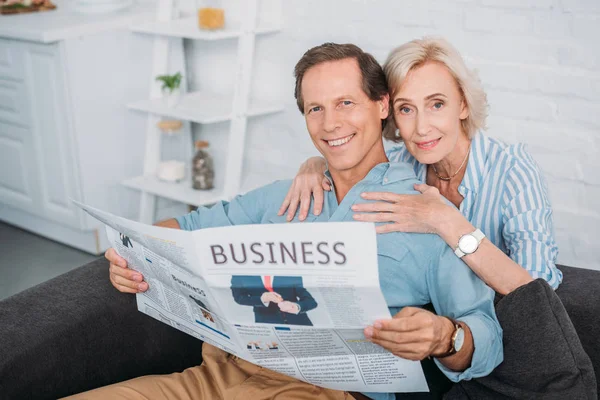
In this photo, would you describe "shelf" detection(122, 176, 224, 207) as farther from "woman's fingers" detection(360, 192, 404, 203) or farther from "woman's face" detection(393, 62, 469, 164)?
"woman's fingers" detection(360, 192, 404, 203)

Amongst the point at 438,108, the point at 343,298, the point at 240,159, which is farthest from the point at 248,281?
the point at 240,159

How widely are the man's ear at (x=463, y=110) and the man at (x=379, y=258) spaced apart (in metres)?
0.20

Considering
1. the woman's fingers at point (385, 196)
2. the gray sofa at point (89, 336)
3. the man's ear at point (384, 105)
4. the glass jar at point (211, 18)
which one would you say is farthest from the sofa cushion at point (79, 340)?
the glass jar at point (211, 18)

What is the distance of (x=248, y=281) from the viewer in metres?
1.29

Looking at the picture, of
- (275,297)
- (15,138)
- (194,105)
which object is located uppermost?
(275,297)

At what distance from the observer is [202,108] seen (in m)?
3.28

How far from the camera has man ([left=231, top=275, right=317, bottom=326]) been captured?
126cm

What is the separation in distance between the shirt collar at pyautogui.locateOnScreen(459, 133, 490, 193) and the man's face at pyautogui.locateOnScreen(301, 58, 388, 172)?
12.1 inches

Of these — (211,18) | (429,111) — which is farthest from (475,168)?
(211,18)

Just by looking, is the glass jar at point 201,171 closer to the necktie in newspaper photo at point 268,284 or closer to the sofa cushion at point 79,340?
the sofa cushion at point 79,340

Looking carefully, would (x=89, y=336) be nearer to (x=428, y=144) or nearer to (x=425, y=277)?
(x=425, y=277)

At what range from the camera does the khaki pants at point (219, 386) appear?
5.15 ft

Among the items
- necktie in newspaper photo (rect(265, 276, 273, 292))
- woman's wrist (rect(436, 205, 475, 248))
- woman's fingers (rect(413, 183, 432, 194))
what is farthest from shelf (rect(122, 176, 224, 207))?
necktie in newspaper photo (rect(265, 276, 273, 292))

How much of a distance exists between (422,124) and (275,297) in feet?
2.14
